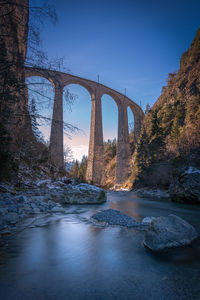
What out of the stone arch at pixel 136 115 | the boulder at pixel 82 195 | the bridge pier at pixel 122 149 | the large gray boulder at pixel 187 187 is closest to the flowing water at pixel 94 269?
the boulder at pixel 82 195

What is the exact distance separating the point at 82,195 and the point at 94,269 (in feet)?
19.0

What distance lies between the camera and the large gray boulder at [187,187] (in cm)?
799

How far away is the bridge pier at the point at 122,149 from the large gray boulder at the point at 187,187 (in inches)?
565

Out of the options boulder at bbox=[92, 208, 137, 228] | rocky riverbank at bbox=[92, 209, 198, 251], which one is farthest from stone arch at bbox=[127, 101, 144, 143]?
rocky riverbank at bbox=[92, 209, 198, 251]

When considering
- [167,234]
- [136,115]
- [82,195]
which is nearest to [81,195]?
[82,195]

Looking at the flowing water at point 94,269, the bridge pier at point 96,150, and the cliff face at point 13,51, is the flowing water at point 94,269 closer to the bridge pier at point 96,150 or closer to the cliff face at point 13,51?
the cliff face at point 13,51

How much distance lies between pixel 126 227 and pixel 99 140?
18.3 m

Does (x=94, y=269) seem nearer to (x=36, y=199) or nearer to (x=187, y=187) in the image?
(x=36, y=199)

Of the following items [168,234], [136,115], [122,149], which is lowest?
[168,234]

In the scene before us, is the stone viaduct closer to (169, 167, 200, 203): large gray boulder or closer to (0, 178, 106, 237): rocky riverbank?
(0, 178, 106, 237): rocky riverbank

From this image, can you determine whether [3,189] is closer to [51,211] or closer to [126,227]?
[51,211]

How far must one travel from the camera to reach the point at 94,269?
175 centimetres

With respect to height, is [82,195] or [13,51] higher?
[13,51]

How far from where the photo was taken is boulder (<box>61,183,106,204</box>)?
7.36 metres
